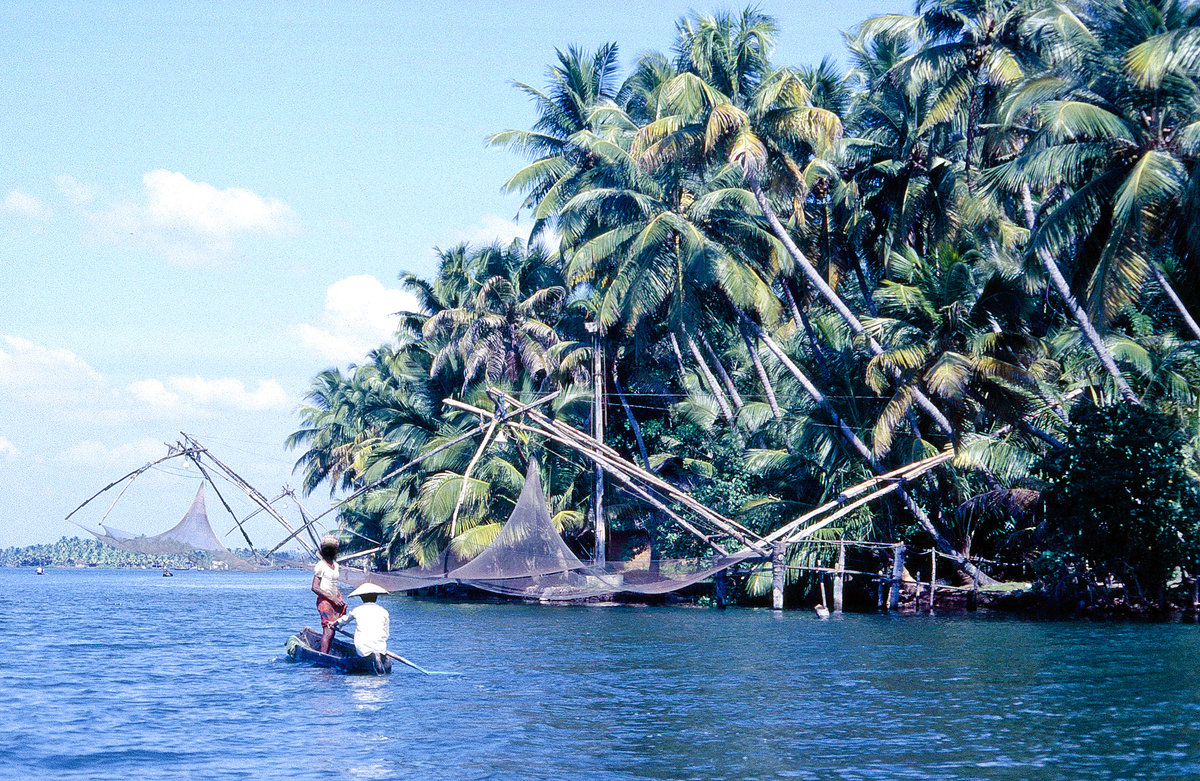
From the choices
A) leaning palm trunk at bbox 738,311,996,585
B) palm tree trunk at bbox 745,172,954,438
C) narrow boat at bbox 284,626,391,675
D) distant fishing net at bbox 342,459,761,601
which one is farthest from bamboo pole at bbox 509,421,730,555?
narrow boat at bbox 284,626,391,675

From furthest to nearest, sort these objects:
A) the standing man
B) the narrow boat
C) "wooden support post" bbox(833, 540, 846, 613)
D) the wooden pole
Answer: the wooden pole → "wooden support post" bbox(833, 540, 846, 613) → the standing man → the narrow boat

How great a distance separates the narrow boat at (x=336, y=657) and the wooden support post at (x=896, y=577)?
49.1 feet

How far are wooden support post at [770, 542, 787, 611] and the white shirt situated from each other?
12.9m

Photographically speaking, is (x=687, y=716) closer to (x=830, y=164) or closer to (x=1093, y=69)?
(x=1093, y=69)

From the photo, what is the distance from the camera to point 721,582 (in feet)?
98.7

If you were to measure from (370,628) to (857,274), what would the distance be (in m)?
20.1

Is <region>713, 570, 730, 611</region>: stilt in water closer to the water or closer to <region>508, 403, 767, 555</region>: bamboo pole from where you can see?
<region>508, 403, 767, 555</region>: bamboo pole

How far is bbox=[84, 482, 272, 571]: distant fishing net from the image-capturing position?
33.1 m

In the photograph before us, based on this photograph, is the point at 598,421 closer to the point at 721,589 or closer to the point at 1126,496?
the point at 721,589

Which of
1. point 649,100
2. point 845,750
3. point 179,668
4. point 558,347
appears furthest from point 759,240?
point 845,750

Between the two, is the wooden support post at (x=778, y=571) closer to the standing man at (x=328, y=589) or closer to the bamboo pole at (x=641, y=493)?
the bamboo pole at (x=641, y=493)

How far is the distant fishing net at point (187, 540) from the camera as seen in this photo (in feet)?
109

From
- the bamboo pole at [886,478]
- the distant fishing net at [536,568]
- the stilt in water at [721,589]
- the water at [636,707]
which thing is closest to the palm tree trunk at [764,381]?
the bamboo pole at [886,478]

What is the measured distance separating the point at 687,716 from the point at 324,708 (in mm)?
3944
